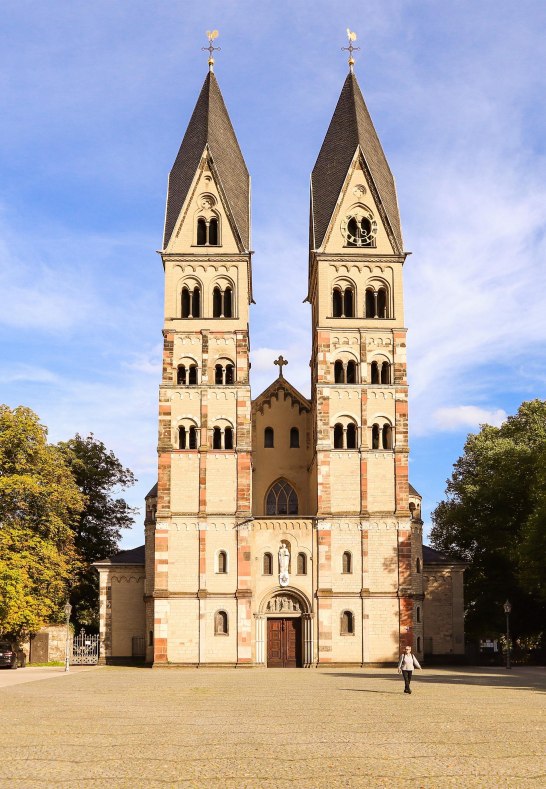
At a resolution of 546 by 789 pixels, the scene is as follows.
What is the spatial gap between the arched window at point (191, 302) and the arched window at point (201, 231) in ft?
9.26

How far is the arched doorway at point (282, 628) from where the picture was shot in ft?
186

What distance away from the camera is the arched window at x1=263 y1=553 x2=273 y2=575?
5731cm

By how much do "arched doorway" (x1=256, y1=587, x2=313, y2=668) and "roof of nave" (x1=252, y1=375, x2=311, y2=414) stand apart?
1164 centimetres

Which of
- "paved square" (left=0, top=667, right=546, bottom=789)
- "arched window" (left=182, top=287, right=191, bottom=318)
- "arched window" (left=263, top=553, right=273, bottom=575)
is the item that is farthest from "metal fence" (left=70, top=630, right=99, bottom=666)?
"paved square" (left=0, top=667, right=546, bottom=789)

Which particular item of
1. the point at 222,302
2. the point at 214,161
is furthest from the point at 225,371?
the point at 214,161

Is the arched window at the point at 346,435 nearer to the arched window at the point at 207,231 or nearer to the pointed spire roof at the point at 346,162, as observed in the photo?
the pointed spire roof at the point at 346,162

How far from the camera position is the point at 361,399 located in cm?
5834

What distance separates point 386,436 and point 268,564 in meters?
9.67

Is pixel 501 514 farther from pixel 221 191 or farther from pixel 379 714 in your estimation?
pixel 379 714

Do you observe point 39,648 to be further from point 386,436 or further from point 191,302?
point 386,436

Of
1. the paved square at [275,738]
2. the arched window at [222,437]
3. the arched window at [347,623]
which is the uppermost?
the arched window at [222,437]

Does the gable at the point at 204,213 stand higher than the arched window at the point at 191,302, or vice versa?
the gable at the point at 204,213

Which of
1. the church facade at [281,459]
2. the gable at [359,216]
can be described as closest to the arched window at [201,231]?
the church facade at [281,459]

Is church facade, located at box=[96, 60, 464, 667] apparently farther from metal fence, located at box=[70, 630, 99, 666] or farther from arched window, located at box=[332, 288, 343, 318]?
metal fence, located at box=[70, 630, 99, 666]
